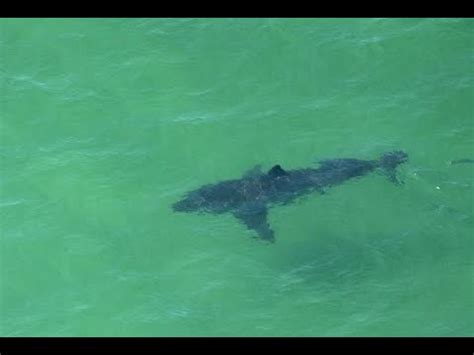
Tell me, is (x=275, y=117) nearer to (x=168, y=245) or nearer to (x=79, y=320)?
(x=168, y=245)

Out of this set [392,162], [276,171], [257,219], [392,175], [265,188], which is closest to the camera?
[257,219]

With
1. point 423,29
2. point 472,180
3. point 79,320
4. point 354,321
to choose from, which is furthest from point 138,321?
point 423,29

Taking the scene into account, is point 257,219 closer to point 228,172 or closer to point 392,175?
point 228,172

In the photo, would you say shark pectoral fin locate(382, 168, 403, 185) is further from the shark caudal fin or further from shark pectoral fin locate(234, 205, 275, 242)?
shark pectoral fin locate(234, 205, 275, 242)

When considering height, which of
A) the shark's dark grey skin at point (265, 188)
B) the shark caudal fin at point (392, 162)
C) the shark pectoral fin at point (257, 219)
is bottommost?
the shark pectoral fin at point (257, 219)

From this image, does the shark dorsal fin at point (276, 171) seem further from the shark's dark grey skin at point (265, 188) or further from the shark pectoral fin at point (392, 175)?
the shark pectoral fin at point (392, 175)

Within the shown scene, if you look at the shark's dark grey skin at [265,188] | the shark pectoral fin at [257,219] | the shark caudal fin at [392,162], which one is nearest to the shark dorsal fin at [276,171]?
the shark's dark grey skin at [265,188]

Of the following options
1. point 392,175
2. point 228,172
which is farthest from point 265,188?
point 392,175
